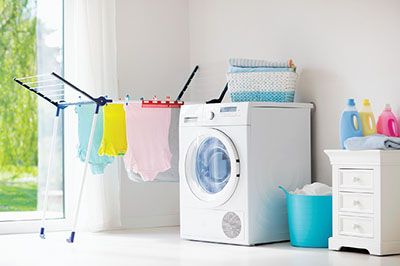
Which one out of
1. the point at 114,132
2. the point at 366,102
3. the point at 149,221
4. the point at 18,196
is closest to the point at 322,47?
the point at 366,102

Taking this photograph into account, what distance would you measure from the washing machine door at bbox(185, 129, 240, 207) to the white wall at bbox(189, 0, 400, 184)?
59cm

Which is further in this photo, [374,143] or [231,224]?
[231,224]

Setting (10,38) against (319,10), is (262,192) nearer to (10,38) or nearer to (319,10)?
(319,10)

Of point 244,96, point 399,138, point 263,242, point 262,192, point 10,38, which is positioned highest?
point 10,38

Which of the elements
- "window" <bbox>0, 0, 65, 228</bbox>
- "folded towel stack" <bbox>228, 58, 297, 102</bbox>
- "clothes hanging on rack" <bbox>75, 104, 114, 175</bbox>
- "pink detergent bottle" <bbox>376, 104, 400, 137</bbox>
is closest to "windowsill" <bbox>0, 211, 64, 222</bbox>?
"window" <bbox>0, 0, 65, 228</bbox>

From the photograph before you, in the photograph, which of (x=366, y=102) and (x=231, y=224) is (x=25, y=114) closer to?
(x=231, y=224)

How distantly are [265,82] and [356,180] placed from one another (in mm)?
879

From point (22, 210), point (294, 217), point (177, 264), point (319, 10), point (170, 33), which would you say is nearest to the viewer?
point (177, 264)

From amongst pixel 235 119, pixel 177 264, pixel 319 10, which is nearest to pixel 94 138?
pixel 235 119

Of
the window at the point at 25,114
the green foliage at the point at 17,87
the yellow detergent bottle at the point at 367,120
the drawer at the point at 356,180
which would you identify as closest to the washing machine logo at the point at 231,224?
the drawer at the point at 356,180

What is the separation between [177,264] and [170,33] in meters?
2.35

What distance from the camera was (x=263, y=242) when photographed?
3697mm

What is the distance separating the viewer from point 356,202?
3314 mm

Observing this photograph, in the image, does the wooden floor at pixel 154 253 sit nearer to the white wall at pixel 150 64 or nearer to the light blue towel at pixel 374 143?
the light blue towel at pixel 374 143
